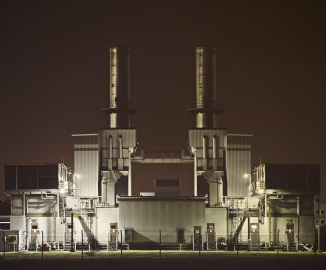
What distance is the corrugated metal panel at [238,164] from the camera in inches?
3201

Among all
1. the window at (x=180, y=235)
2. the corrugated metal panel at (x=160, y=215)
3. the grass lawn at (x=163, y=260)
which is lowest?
the grass lawn at (x=163, y=260)

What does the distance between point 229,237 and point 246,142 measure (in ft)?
53.2

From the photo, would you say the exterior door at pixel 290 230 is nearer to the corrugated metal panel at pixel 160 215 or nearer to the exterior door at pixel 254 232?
the exterior door at pixel 254 232

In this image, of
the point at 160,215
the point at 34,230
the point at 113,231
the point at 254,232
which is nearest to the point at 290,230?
the point at 254,232

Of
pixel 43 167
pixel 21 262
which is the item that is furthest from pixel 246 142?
pixel 21 262

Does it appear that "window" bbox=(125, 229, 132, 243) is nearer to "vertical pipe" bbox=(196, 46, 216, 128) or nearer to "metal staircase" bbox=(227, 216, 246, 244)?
"metal staircase" bbox=(227, 216, 246, 244)

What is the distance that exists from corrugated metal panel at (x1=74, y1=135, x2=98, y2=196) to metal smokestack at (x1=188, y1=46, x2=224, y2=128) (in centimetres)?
1396

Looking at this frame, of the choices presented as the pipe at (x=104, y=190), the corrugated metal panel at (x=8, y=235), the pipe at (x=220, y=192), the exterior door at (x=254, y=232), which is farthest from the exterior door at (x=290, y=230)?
the corrugated metal panel at (x=8, y=235)

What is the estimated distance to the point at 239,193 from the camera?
8112 cm

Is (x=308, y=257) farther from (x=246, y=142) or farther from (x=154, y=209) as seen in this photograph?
(x=246, y=142)

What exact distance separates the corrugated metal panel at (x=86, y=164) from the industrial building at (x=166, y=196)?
13 centimetres

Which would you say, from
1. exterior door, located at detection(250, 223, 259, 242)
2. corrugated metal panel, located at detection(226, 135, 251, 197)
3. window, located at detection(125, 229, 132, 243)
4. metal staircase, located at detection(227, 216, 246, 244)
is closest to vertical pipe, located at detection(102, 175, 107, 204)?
window, located at detection(125, 229, 132, 243)

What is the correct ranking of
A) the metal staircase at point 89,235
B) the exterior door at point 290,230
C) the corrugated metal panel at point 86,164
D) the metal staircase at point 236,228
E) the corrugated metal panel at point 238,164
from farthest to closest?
the corrugated metal panel at point 238,164 → the corrugated metal panel at point 86,164 → the metal staircase at point 236,228 → the metal staircase at point 89,235 → the exterior door at point 290,230

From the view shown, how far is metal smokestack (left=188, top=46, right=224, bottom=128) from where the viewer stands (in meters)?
82.7
